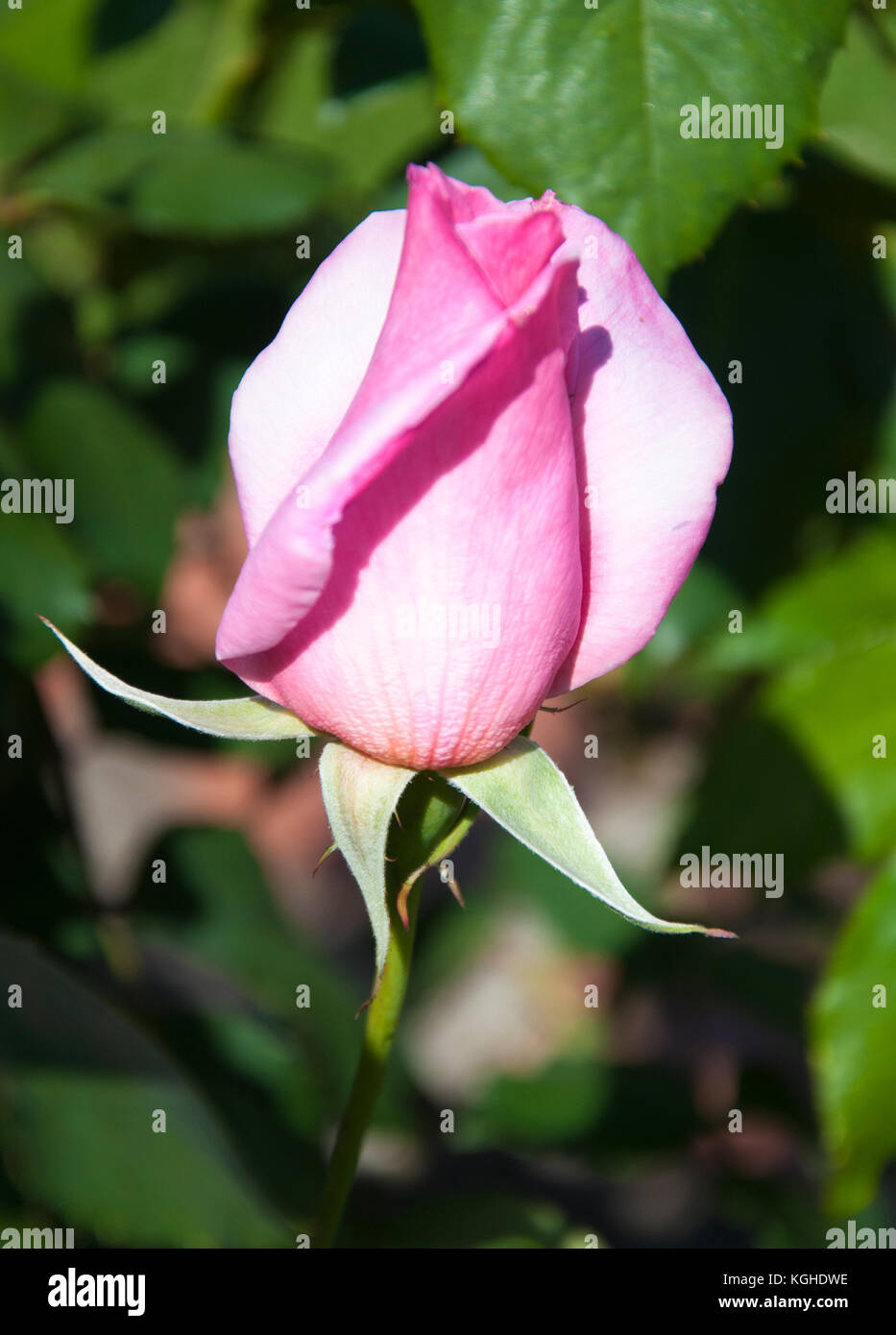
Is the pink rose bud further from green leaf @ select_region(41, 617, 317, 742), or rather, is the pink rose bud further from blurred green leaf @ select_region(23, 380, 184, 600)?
blurred green leaf @ select_region(23, 380, 184, 600)

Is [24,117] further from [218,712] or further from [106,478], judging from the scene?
[218,712]

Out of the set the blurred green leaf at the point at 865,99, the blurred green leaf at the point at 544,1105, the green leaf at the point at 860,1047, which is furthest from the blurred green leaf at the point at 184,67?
the blurred green leaf at the point at 544,1105

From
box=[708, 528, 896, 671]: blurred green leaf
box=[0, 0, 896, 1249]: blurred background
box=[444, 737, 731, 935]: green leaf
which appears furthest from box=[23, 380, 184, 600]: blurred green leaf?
box=[444, 737, 731, 935]: green leaf

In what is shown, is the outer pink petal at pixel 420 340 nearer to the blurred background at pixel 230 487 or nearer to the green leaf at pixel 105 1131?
the blurred background at pixel 230 487

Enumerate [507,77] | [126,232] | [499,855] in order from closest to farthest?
1. [507,77]
2. [126,232]
3. [499,855]

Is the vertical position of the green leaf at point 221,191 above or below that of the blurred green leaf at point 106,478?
above

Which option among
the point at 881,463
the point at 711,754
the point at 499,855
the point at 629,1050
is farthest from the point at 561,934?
the point at 881,463
